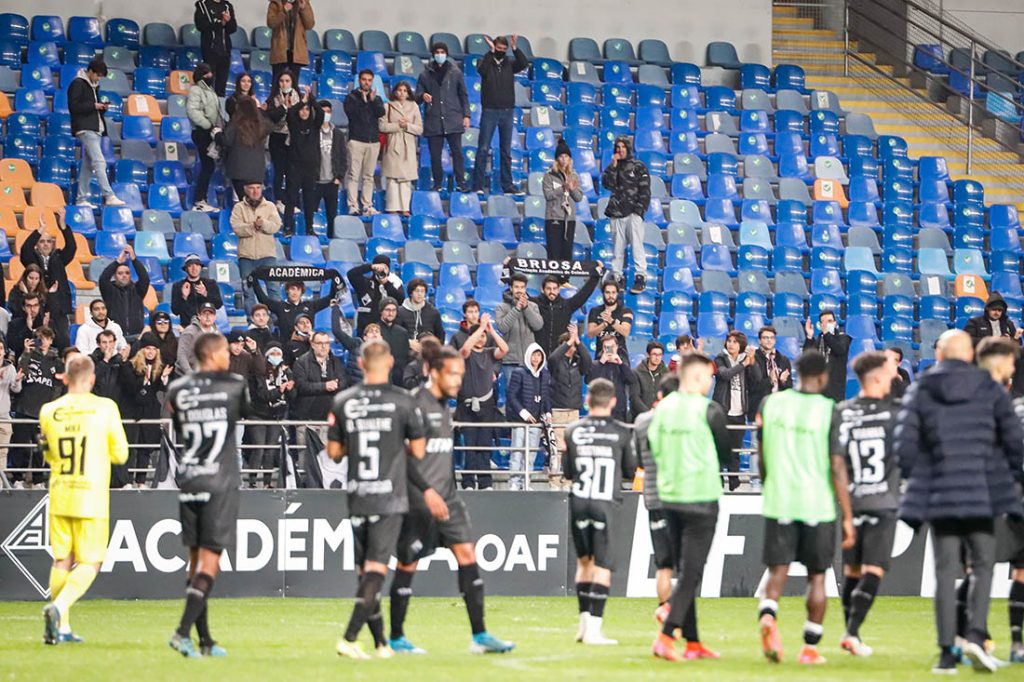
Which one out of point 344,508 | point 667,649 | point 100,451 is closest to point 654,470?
point 667,649

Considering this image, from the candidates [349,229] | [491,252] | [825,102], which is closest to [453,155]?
[491,252]

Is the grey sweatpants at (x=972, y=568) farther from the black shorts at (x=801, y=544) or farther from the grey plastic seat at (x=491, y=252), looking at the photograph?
the grey plastic seat at (x=491, y=252)

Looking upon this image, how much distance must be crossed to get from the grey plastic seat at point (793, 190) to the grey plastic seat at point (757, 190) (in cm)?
18

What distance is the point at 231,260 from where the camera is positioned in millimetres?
22203

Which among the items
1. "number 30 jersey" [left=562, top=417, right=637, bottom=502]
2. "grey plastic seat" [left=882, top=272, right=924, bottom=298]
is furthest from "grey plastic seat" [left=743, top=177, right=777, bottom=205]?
"number 30 jersey" [left=562, top=417, right=637, bottom=502]

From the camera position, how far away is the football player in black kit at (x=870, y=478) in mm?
11312

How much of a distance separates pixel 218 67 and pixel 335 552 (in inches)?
367

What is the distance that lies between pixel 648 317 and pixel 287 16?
21.6 ft

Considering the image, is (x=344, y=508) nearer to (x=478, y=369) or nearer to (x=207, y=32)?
(x=478, y=369)

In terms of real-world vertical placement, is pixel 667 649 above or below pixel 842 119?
below

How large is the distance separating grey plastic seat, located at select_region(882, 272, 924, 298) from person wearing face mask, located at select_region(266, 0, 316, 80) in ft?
28.7

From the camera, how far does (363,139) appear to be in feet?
75.4

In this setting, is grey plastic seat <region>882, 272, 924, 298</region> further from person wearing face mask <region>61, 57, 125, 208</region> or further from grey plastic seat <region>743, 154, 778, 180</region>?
person wearing face mask <region>61, 57, 125, 208</region>

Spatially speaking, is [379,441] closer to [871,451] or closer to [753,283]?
[871,451]
